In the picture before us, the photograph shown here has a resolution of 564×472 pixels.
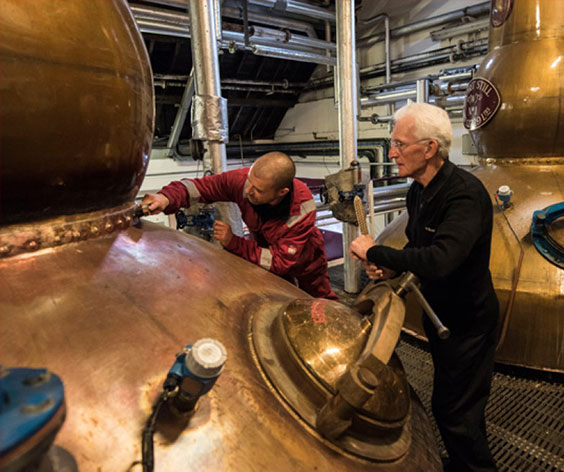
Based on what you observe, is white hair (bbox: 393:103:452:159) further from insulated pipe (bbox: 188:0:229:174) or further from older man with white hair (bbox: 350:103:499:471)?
insulated pipe (bbox: 188:0:229:174)

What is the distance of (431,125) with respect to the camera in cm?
156

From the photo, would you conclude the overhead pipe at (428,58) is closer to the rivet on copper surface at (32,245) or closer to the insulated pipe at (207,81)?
the insulated pipe at (207,81)

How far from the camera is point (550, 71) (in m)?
2.91

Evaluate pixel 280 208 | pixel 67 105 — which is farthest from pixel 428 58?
pixel 67 105

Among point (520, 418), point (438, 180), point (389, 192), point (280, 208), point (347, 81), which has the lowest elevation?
point (520, 418)

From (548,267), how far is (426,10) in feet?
18.0

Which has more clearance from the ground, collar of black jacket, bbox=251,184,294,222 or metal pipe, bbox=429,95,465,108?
metal pipe, bbox=429,95,465,108

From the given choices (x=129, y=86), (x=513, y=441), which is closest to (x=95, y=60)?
(x=129, y=86)

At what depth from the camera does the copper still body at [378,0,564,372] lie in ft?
8.54

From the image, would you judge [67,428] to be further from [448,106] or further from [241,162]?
[241,162]

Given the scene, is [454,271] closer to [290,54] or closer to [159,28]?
[159,28]

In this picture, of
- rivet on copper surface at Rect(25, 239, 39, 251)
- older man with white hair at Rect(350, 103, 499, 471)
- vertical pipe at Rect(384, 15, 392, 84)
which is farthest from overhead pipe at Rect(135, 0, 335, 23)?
rivet on copper surface at Rect(25, 239, 39, 251)

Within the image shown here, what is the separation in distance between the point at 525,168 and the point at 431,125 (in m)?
2.07

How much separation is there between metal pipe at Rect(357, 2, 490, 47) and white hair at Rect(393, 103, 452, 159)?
16.2ft
